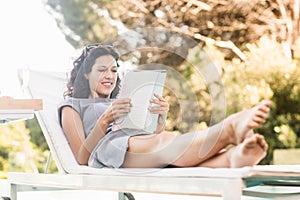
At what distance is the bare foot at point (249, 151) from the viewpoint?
2.06 m

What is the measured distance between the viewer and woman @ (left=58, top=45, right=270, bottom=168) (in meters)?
2.16

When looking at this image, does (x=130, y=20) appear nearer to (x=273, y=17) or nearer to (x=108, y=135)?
(x=273, y=17)

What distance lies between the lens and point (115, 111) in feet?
8.98

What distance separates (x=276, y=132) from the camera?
22.5 feet

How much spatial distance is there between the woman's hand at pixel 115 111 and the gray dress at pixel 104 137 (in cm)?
8

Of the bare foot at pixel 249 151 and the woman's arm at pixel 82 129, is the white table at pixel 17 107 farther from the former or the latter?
the bare foot at pixel 249 151

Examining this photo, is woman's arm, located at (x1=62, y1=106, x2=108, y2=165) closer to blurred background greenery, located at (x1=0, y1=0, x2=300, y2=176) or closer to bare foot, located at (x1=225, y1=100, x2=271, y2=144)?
bare foot, located at (x1=225, y1=100, x2=271, y2=144)

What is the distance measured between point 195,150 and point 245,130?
330mm

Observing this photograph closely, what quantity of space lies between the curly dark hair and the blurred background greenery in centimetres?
341

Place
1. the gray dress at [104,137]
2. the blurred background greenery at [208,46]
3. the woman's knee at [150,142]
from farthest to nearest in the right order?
1. the blurred background greenery at [208,46]
2. the gray dress at [104,137]
3. the woman's knee at [150,142]

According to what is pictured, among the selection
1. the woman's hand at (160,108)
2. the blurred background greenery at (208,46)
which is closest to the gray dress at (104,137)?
the woman's hand at (160,108)

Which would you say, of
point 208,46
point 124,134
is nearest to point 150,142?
point 124,134

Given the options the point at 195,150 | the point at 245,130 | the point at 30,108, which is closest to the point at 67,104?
the point at 30,108

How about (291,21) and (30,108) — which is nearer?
(30,108)
